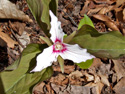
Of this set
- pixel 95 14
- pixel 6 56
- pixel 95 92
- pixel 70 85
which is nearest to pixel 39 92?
pixel 70 85

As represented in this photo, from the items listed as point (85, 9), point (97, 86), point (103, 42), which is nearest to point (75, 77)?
point (97, 86)

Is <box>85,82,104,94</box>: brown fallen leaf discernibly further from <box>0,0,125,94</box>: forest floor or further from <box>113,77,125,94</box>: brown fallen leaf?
<box>113,77,125,94</box>: brown fallen leaf

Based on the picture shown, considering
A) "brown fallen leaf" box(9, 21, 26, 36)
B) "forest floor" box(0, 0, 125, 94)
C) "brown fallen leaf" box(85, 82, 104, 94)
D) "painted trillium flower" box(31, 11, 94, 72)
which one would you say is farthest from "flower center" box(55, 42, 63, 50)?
"brown fallen leaf" box(85, 82, 104, 94)

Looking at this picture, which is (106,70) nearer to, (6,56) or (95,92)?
(95,92)

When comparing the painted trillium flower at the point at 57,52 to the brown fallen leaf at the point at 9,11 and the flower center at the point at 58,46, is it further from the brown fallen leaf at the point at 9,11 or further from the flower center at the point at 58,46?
the brown fallen leaf at the point at 9,11

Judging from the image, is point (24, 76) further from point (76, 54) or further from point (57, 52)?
point (76, 54)

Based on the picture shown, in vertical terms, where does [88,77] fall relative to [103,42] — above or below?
below
